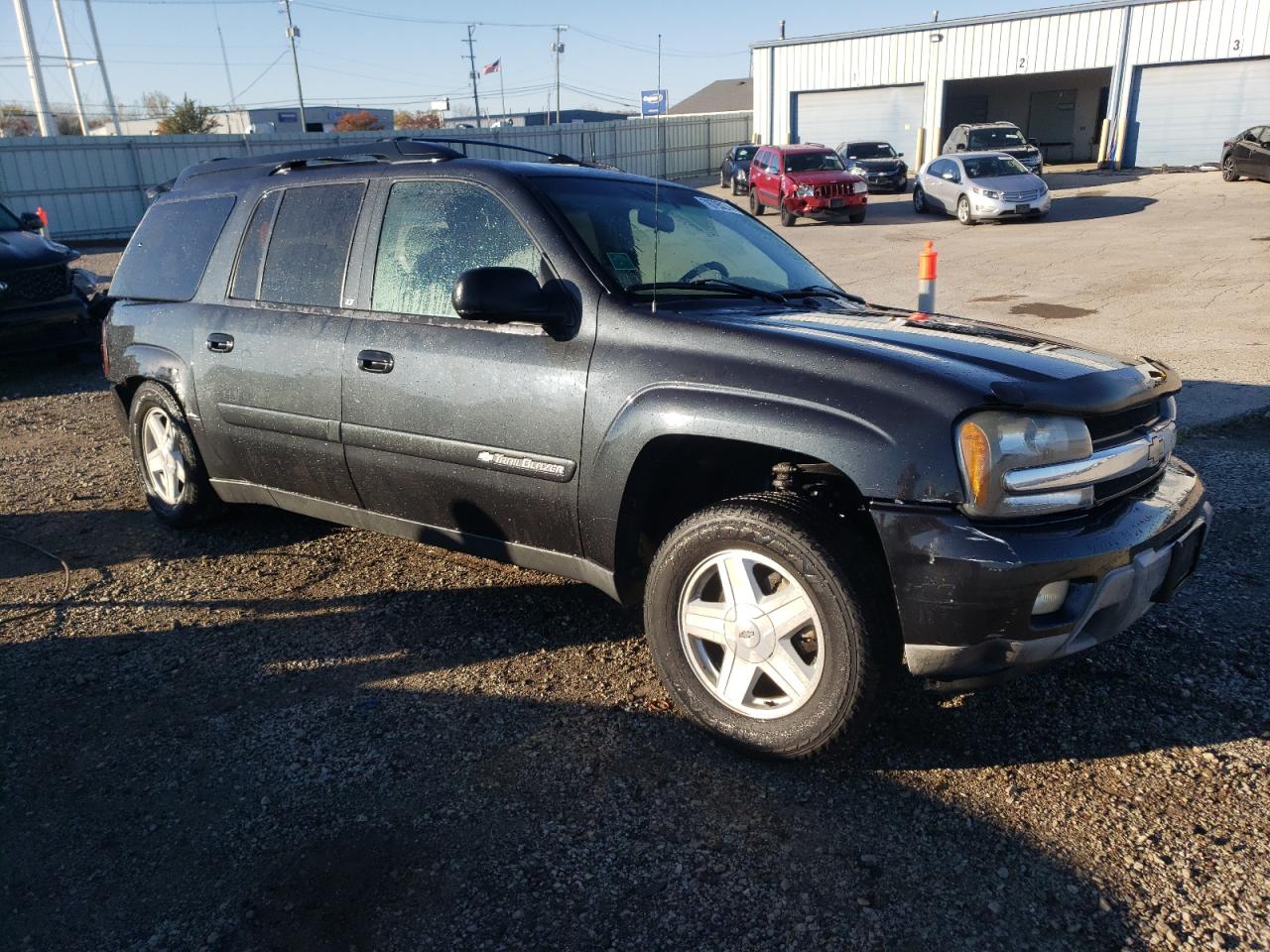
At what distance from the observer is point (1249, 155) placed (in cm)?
2533

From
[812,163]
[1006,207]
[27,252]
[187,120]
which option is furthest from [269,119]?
[27,252]

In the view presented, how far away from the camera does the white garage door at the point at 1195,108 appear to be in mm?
30047

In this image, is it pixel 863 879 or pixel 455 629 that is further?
pixel 455 629

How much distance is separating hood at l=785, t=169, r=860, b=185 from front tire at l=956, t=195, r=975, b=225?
229 centimetres

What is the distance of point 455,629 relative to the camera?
3.97 metres

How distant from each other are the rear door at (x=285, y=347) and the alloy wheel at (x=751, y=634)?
172 cm

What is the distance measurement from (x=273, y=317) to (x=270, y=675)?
1.53 meters

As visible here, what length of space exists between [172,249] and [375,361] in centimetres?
182

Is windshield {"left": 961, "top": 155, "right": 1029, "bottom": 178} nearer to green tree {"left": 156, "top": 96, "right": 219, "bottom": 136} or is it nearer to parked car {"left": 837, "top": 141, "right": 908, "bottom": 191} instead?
parked car {"left": 837, "top": 141, "right": 908, "bottom": 191}

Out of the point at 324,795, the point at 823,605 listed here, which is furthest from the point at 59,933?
the point at 823,605

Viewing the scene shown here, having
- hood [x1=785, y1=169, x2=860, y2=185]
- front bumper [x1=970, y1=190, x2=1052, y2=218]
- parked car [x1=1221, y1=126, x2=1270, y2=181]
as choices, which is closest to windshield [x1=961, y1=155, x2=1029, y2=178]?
front bumper [x1=970, y1=190, x2=1052, y2=218]

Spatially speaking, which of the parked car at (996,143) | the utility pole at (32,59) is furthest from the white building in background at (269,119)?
the parked car at (996,143)

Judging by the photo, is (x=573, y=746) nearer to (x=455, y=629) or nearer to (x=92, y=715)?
(x=455, y=629)

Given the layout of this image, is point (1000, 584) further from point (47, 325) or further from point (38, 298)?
point (38, 298)
